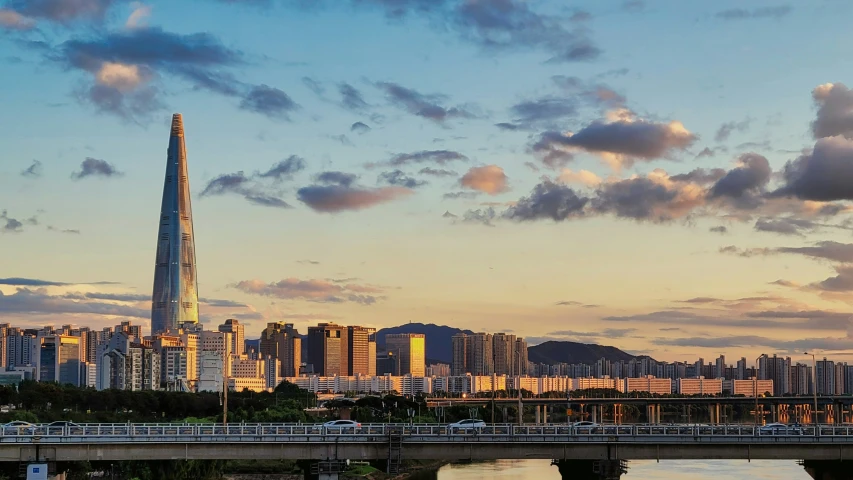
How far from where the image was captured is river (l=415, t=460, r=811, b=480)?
126 m

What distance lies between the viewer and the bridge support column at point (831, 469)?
82.9 metres

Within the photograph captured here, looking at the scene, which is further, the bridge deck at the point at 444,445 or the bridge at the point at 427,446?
the bridge deck at the point at 444,445

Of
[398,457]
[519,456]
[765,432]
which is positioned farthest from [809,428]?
[398,457]

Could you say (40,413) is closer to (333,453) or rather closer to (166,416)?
(166,416)

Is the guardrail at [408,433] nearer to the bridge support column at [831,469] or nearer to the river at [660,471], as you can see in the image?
the bridge support column at [831,469]

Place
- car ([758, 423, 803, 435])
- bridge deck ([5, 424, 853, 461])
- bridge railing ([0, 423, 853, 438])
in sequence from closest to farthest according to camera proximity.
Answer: bridge deck ([5, 424, 853, 461]), bridge railing ([0, 423, 853, 438]), car ([758, 423, 803, 435])

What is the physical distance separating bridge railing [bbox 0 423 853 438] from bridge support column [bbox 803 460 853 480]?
85.4 inches

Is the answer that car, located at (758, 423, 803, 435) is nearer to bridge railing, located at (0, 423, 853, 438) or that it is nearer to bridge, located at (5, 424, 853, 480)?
bridge railing, located at (0, 423, 853, 438)

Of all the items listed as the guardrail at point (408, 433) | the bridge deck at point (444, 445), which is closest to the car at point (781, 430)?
the guardrail at point (408, 433)

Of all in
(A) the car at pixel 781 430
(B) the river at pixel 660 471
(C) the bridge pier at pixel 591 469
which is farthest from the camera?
(B) the river at pixel 660 471

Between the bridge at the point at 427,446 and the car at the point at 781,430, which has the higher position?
the car at the point at 781,430

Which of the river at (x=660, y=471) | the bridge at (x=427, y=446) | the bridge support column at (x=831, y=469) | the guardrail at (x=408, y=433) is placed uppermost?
the guardrail at (x=408, y=433)

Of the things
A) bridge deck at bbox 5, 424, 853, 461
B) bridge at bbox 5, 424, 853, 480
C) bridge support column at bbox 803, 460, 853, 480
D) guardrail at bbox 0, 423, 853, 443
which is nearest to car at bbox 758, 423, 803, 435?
guardrail at bbox 0, 423, 853, 443

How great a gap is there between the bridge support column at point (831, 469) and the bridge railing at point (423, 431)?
217 centimetres
